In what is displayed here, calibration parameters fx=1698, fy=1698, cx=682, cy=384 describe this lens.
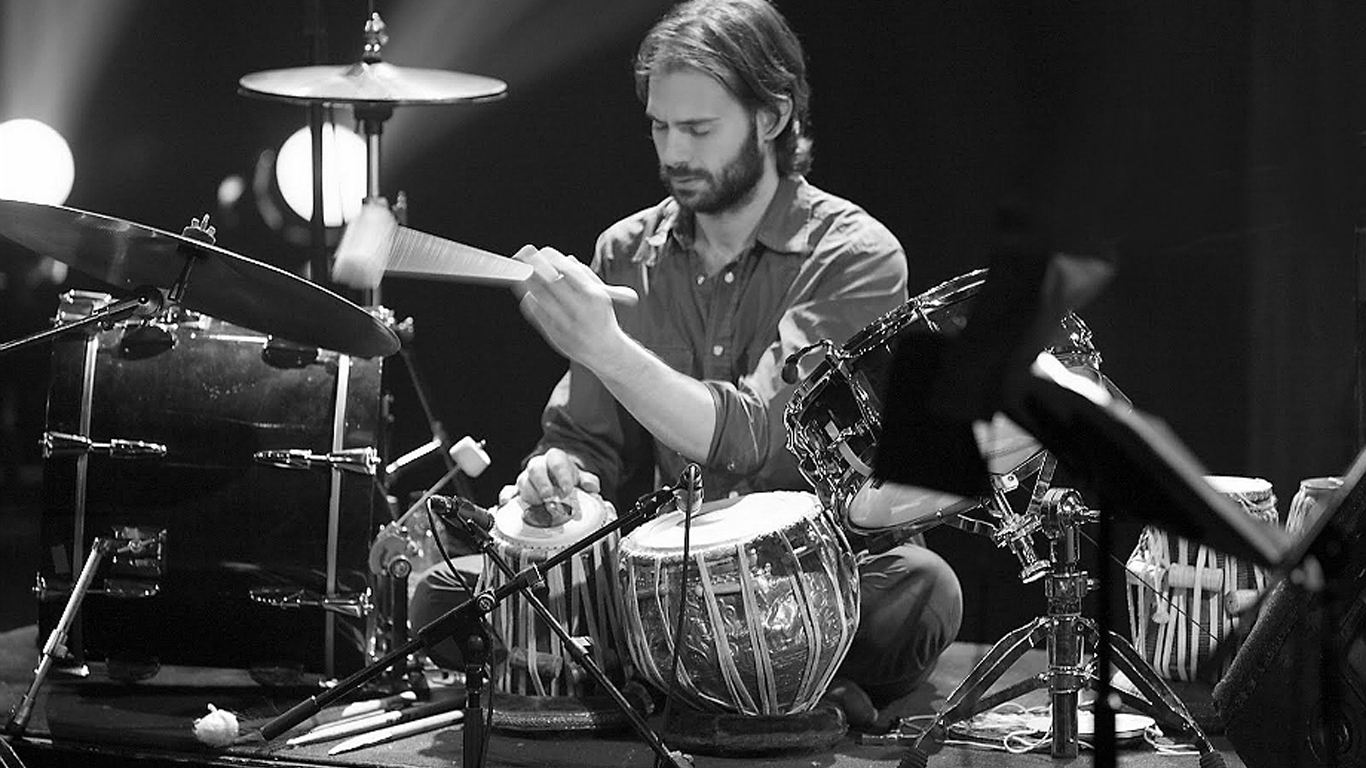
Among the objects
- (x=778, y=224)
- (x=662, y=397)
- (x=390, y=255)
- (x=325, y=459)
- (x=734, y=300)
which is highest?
(x=778, y=224)

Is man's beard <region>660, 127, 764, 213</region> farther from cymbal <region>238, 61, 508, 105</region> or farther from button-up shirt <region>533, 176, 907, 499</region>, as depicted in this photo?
cymbal <region>238, 61, 508, 105</region>

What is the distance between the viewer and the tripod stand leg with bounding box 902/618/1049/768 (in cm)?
293

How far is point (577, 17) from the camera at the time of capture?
4586 mm

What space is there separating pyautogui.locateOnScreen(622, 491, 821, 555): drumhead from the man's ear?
934 mm

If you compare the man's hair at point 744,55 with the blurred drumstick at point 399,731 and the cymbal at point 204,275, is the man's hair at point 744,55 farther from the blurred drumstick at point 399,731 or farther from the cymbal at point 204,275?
the blurred drumstick at point 399,731

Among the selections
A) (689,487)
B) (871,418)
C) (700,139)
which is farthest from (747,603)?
(700,139)

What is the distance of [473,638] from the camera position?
9.36 ft

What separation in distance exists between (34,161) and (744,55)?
2.31m

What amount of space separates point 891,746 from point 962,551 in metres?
1.20

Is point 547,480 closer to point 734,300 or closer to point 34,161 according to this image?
point 734,300

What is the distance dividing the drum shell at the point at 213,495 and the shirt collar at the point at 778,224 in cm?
71

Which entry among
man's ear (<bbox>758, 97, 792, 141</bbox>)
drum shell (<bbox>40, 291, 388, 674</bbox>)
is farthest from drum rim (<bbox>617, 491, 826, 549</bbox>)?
man's ear (<bbox>758, 97, 792, 141</bbox>)

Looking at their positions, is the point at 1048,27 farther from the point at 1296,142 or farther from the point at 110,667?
the point at 110,667

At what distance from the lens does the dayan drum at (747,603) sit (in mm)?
3064
